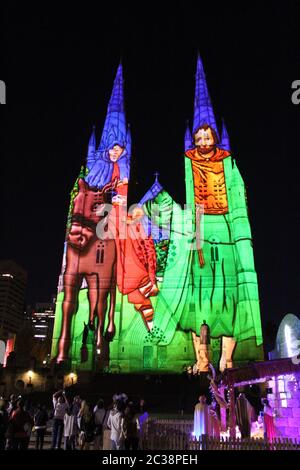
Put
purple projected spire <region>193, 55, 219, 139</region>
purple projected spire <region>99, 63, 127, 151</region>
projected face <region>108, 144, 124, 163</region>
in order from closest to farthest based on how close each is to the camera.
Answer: projected face <region>108, 144, 124, 163</region>
purple projected spire <region>99, 63, 127, 151</region>
purple projected spire <region>193, 55, 219, 139</region>

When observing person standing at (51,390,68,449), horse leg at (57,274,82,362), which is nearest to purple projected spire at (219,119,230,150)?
horse leg at (57,274,82,362)

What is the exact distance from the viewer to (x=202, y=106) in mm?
46406

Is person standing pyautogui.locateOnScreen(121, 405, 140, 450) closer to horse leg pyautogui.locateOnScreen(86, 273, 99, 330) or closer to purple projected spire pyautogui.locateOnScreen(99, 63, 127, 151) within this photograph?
horse leg pyautogui.locateOnScreen(86, 273, 99, 330)

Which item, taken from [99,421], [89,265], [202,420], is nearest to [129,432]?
[99,421]

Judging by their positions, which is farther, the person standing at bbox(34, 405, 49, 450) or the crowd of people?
the person standing at bbox(34, 405, 49, 450)

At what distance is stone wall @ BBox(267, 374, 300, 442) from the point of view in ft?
35.4

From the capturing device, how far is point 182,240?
39906mm

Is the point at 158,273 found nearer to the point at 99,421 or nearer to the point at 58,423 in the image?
the point at 58,423

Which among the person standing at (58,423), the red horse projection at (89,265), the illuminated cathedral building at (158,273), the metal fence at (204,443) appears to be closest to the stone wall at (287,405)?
the metal fence at (204,443)

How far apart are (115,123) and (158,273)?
18.2 m

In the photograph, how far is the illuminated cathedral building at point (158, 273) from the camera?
35.2 metres

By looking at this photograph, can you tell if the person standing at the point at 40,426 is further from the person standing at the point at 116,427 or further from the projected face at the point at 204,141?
the projected face at the point at 204,141

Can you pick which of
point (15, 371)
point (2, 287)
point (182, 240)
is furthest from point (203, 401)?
point (2, 287)

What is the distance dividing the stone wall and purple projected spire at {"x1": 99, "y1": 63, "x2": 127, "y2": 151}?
117 feet
